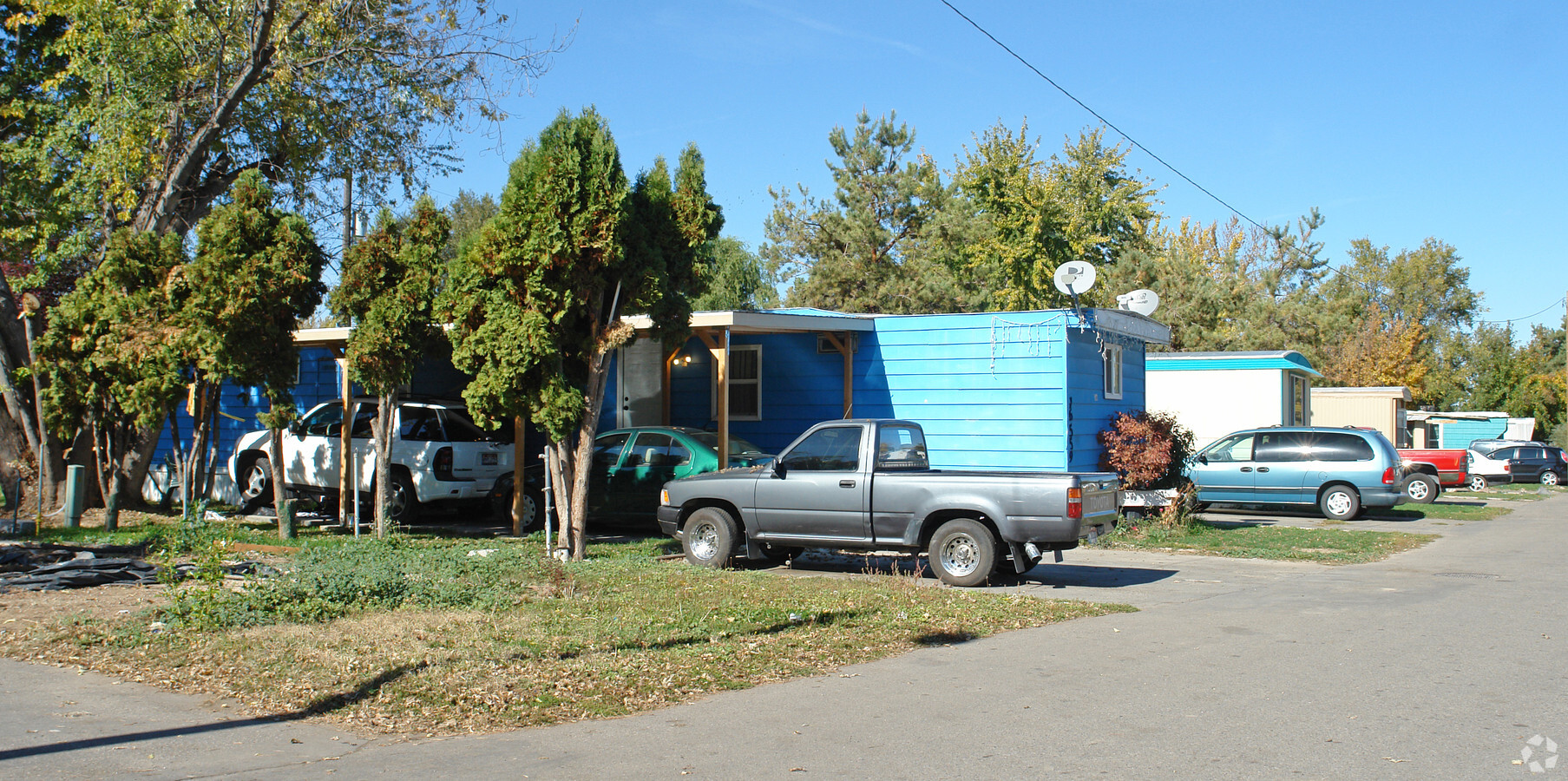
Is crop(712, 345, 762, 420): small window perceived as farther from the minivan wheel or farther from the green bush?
the minivan wheel

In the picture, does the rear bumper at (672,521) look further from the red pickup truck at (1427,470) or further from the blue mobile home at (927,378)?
the red pickup truck at (1427,470)

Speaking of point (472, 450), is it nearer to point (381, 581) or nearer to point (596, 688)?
point (381, 581)

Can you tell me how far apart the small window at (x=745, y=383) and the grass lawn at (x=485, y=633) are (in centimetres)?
686

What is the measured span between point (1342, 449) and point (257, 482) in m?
17.8

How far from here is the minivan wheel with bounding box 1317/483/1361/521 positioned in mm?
19484

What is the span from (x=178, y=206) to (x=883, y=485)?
12.2 metres

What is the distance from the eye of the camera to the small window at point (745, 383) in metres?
17.9

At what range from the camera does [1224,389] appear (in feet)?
77.2

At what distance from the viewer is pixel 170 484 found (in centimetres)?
2009

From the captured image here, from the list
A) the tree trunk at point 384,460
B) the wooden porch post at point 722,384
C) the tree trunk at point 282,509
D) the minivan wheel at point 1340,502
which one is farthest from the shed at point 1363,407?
the tree trunk at point 282,509

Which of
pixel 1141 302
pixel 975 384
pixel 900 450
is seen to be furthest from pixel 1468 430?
pixel 900 450

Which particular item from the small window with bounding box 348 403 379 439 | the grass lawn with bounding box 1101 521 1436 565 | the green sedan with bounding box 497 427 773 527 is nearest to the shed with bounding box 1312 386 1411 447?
the grass lawn with bounding box 1101 521 1436 565

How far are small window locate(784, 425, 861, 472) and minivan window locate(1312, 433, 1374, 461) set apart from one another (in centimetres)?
1187

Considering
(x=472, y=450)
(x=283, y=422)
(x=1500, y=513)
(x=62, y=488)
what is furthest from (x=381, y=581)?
(x=1500, y=513)
